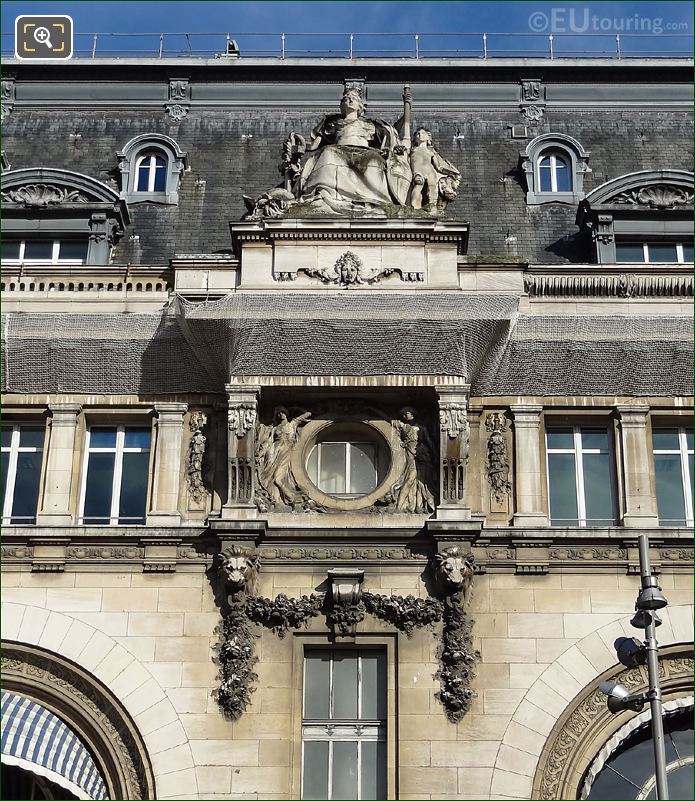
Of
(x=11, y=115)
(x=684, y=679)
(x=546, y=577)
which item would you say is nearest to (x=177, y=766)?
(x=546, y=577)

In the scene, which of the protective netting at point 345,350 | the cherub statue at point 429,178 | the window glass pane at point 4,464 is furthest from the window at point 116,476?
the cherub statue at point 429,178

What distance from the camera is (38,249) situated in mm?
29578

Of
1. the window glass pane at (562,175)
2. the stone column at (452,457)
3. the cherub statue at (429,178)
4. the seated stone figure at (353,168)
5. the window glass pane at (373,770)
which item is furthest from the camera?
the window glass pane at (562,175)

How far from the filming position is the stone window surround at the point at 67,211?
96.5ft

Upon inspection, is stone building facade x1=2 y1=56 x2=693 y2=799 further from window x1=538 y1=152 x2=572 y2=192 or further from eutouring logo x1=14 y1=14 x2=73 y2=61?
eutouring logo x1=14 y1=14 x2=73 y2=61

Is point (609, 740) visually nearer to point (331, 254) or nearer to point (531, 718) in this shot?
point (531, 718)

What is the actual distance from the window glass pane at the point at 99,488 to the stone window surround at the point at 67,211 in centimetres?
460

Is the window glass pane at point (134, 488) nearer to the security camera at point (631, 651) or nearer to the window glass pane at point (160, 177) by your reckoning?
the window glass pane at point (160, 177)

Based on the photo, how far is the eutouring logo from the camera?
34750 mm

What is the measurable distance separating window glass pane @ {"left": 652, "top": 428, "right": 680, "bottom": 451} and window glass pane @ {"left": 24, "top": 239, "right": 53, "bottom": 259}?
39.7 feet

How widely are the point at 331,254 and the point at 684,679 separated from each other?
9.33 metres

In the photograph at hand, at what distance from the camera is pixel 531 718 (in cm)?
2384

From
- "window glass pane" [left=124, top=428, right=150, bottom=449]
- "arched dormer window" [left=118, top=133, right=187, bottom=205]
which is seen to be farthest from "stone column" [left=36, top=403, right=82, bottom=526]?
"arched dormer window" [left=118, top=133, right=187, bottom=205]

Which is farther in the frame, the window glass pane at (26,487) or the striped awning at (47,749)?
the window glass pane at (26,487)
